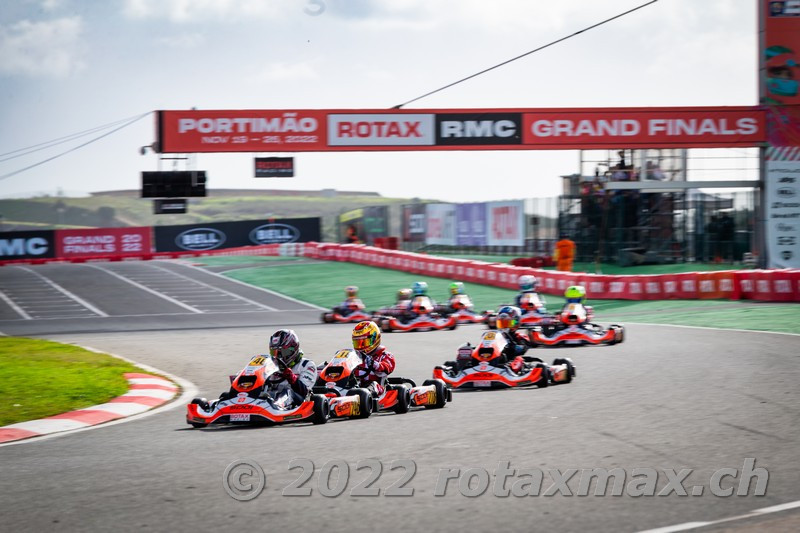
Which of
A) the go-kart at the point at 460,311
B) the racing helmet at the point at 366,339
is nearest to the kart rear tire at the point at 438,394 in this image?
the racing helmet at the point at 366,339

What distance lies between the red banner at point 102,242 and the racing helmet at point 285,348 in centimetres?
4856

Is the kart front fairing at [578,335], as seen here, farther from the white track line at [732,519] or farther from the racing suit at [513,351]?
the white track line at [732,519]

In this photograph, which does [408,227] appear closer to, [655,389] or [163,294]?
[163,294]

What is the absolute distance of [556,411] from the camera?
973cm

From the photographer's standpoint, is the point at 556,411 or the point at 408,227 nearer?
the point at 556,411

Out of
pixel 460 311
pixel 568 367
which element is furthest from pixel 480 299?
pixel 568 367

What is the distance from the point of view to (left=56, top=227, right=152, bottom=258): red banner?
5538cm

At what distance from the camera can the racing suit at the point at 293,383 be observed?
9.38 meters

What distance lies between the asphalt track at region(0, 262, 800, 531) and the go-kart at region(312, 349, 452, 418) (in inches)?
5.8

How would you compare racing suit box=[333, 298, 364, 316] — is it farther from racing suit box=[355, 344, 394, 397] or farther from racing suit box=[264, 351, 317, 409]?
racing suit box=[264, 351, 317, 409]

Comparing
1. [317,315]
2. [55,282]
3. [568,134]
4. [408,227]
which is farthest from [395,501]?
[408,227]

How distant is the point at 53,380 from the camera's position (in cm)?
1210

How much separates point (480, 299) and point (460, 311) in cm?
602

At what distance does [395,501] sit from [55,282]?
34.2m
